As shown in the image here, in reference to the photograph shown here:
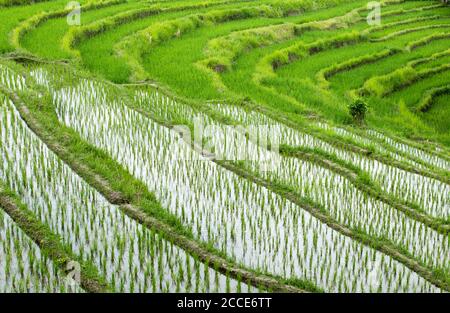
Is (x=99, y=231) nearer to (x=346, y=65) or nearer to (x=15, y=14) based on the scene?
(x=346, y=65)

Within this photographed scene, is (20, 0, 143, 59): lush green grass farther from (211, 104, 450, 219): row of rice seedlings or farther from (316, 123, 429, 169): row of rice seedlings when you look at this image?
(316, 123, 429, 169): row of rice seedlings

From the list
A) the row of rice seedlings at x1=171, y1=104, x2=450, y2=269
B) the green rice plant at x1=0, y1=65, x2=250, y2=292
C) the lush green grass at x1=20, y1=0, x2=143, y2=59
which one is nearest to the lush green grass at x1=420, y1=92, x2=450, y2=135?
the row of rice seedlings at x1=171, y1=104, x2=450, y2=269

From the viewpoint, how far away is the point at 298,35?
48.8 ft

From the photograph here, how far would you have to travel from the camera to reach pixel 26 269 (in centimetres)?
411

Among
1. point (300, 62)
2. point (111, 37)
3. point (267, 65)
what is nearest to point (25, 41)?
point (111, 37)

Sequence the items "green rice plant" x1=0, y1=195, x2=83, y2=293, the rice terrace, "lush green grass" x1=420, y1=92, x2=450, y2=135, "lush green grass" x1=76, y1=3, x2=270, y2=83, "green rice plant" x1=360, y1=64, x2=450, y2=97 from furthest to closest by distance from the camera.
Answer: "green rice plant" x1=360, y1=64, x2=450, y2=97
"lush green grass" x1=420, y1=92, x2=450, y2=135
"lush green grass" x1=76, y1=3, x2=270, y2=83
the rice terrace
"green rice plant" x1=0, y1=195, x2=83, y2=293

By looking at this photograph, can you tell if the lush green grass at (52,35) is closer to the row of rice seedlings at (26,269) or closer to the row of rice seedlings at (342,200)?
the row of rice seedlings at (342,200)

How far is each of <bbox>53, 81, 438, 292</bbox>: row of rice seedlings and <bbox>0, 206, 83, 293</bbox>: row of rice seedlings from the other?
3.73ft

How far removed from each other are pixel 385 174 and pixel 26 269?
148 inches

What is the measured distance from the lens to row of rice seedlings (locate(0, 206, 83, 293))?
12.8 ft

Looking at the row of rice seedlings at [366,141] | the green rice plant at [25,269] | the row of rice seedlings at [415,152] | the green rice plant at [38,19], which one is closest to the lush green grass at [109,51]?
the green rice plant at [38,19]

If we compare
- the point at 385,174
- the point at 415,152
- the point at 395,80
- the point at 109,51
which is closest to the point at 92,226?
the point at 385,174

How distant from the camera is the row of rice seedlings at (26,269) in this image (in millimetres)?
3906
